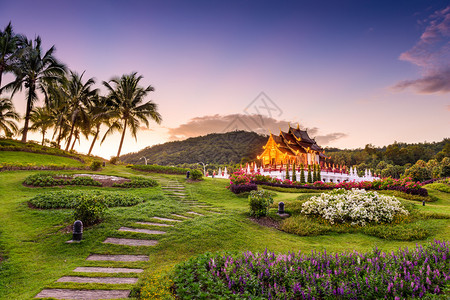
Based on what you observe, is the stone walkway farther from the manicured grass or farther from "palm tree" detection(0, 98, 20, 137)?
"palm tree" detection(0, 98, 20, 137)

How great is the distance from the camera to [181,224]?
8.04 m

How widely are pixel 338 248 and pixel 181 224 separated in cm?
448

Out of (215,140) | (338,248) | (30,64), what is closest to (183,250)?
(338,248)

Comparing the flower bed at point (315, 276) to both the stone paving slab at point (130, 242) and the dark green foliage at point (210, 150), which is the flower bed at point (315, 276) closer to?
the stone paving slab at point (130, 242)

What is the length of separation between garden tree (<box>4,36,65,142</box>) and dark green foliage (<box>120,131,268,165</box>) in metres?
29.0

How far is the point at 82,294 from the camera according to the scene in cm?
438

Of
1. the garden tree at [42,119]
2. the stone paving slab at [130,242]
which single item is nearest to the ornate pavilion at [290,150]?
the stone paving slab at [130,242]

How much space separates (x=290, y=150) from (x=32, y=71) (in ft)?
95.3

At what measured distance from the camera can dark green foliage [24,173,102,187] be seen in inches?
521

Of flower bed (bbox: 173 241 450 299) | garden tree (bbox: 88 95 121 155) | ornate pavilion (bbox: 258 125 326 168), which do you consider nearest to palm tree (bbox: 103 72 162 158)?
garden tree (bbox: 88 95 121 155)

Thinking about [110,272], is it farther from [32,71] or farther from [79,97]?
[79,97]

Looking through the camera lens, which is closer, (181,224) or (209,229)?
(209,229)

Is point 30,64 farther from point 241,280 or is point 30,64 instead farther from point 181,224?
point 241,280

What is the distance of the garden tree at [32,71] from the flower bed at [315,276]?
2716 centimetres
